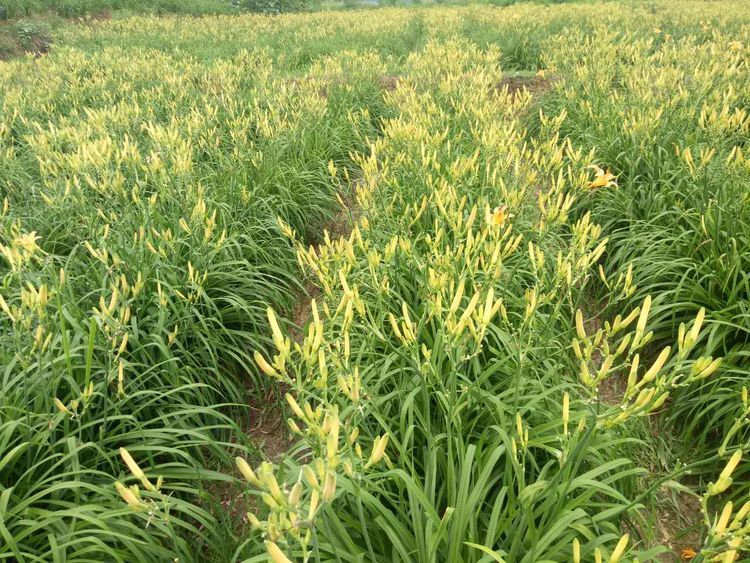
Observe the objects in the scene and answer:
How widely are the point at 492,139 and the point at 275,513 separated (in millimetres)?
2597

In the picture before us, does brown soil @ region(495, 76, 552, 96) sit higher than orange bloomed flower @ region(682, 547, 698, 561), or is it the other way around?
brown soil @ region(495, 76, 552, 96)

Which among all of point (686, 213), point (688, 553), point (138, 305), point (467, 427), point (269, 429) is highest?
point (686, 213)

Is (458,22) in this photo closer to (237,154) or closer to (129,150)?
(237,154)

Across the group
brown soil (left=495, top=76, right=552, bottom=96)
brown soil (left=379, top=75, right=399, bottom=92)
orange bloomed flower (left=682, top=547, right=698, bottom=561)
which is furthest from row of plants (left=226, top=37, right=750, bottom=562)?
brown soil (left=495, top=76, right=552, bottom=96)

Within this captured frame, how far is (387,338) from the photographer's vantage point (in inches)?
80.0

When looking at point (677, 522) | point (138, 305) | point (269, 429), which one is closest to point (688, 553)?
point (677, 522)

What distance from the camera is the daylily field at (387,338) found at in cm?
137

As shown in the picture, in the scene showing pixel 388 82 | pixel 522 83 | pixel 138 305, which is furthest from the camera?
pixel 522 83

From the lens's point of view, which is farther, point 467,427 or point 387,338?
point 387,338

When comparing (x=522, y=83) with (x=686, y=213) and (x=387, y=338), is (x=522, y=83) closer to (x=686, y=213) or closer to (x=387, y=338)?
(x=686, y=213)

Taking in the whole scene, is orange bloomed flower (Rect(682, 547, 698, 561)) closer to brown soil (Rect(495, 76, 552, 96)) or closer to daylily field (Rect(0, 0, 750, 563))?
daylily field (Rect(0, 0, 750, 563))

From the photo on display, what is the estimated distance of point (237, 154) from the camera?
374 centimetres

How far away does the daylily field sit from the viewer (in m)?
1.37

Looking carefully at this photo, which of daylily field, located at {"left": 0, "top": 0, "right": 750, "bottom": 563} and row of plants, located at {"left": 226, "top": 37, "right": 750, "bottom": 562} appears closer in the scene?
row of plants, located at {"left": 226, "top": 37, "right": 750, "bottom": 562}
